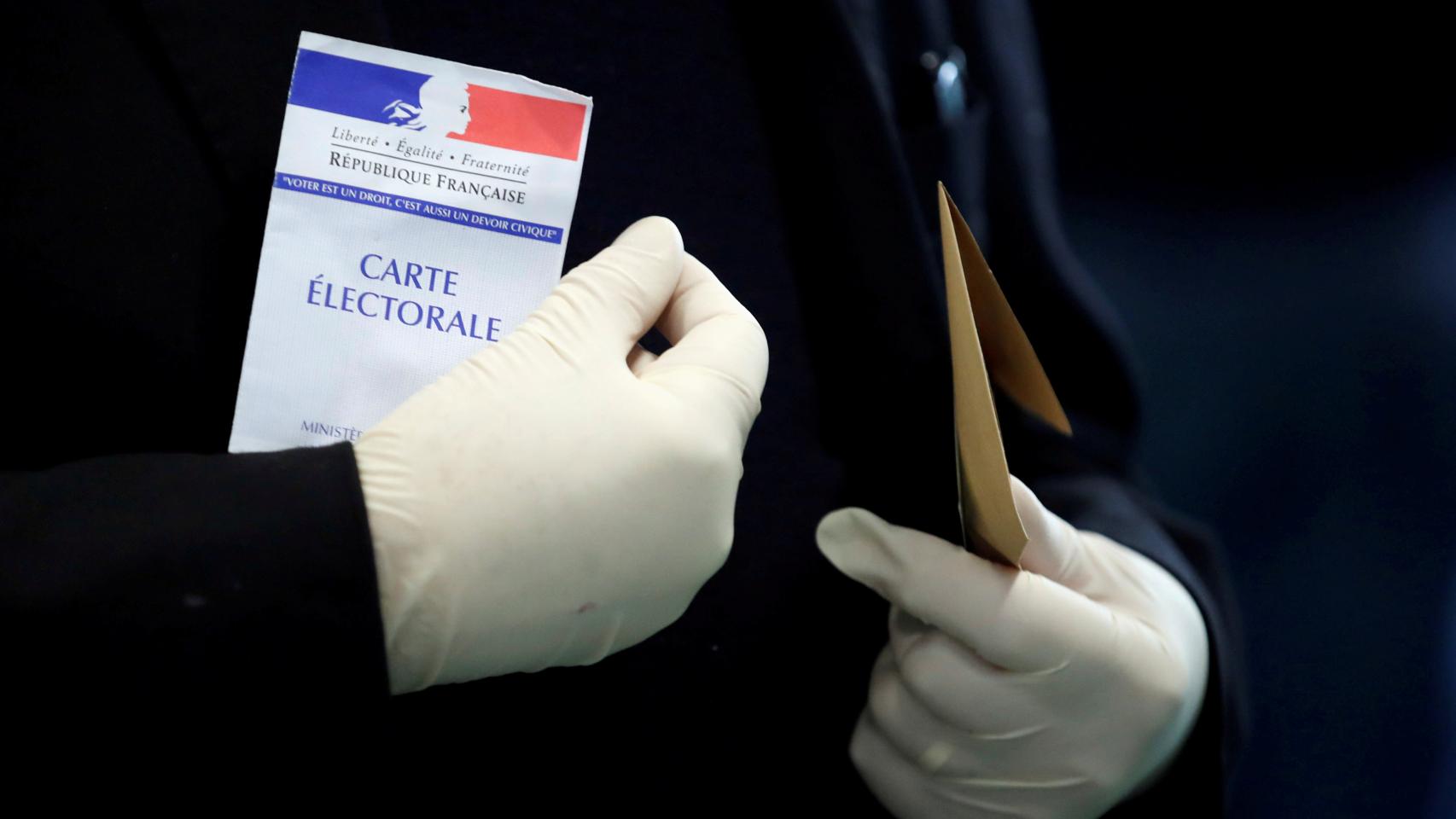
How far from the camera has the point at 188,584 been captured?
0.48m

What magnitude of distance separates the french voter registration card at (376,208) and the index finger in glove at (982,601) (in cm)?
33

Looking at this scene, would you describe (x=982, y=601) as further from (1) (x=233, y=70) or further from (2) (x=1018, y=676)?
(1) (x=233, y=70)

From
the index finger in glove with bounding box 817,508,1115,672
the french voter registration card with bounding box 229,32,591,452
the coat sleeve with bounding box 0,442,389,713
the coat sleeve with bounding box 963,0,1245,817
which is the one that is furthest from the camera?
the coat sleeve with bounding box 963,0,1245,817

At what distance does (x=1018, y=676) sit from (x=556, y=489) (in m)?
0.37

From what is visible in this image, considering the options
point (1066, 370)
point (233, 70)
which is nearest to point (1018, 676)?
point (1066, 370)

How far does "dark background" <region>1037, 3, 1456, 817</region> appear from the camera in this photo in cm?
151

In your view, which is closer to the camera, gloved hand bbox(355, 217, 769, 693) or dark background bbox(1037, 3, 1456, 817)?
gloved hand bbox(355, 217, 769, 693)

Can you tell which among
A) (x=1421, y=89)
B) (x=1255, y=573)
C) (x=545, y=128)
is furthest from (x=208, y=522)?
(x=1421, y=89)

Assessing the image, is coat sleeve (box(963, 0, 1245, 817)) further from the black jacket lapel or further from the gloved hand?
the black jacket lapel

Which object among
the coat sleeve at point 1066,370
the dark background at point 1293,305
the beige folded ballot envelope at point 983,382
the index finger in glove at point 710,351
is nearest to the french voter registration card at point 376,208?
the index finger in glove at point 710,351

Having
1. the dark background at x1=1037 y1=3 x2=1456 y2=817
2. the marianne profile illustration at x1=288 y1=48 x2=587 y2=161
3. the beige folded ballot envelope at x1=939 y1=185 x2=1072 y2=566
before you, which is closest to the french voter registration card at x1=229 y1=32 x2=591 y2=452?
the marianne profile illustration at x1=288 y1=48 x2=587 y2=161

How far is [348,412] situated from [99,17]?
0.88 feet

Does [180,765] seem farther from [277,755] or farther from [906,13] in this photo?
[906,13]

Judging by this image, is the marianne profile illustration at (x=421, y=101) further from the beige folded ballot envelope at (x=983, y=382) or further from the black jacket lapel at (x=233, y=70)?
the beige folded ballot envelope at (x=983, y=382)
